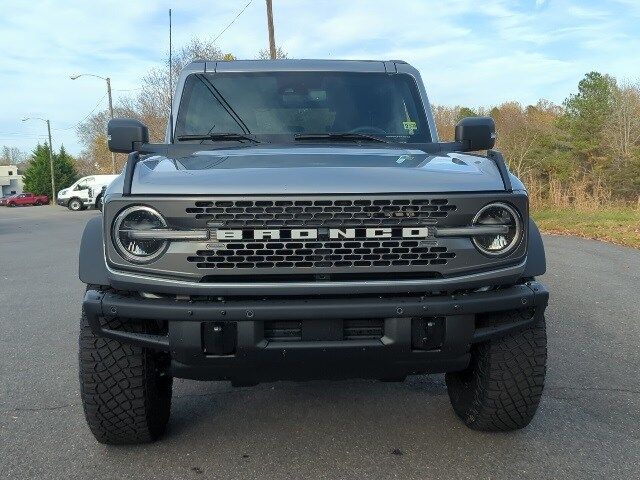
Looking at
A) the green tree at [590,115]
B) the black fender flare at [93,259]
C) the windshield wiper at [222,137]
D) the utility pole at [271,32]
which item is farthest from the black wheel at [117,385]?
the green tree at [590,115]

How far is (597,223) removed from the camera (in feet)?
55.3

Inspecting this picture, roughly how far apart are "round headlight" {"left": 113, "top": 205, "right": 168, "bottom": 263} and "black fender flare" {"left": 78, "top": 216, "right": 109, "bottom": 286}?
0.48 feet

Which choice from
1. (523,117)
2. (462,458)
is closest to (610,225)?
(462,458)

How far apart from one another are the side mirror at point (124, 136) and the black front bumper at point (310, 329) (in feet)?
4.12

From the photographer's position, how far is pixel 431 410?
3.92m

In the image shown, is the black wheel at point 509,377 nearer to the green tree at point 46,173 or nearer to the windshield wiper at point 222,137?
the windshield wiper at point 222,137

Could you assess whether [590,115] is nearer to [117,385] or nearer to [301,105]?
[301,105]

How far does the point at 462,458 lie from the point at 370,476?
487mm

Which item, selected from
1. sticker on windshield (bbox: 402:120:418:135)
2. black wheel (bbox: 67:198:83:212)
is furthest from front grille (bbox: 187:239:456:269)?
black wheel (bbox: 67:198:83:212)

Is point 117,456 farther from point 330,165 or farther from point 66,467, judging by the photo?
point 330,165

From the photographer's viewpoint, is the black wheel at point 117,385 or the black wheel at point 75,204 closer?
the black wheel at point 117,385

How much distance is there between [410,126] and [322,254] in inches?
69.6

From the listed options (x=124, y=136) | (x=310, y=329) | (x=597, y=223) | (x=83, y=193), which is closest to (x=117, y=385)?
(x=310, y=329)

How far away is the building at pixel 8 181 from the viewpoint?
116m
